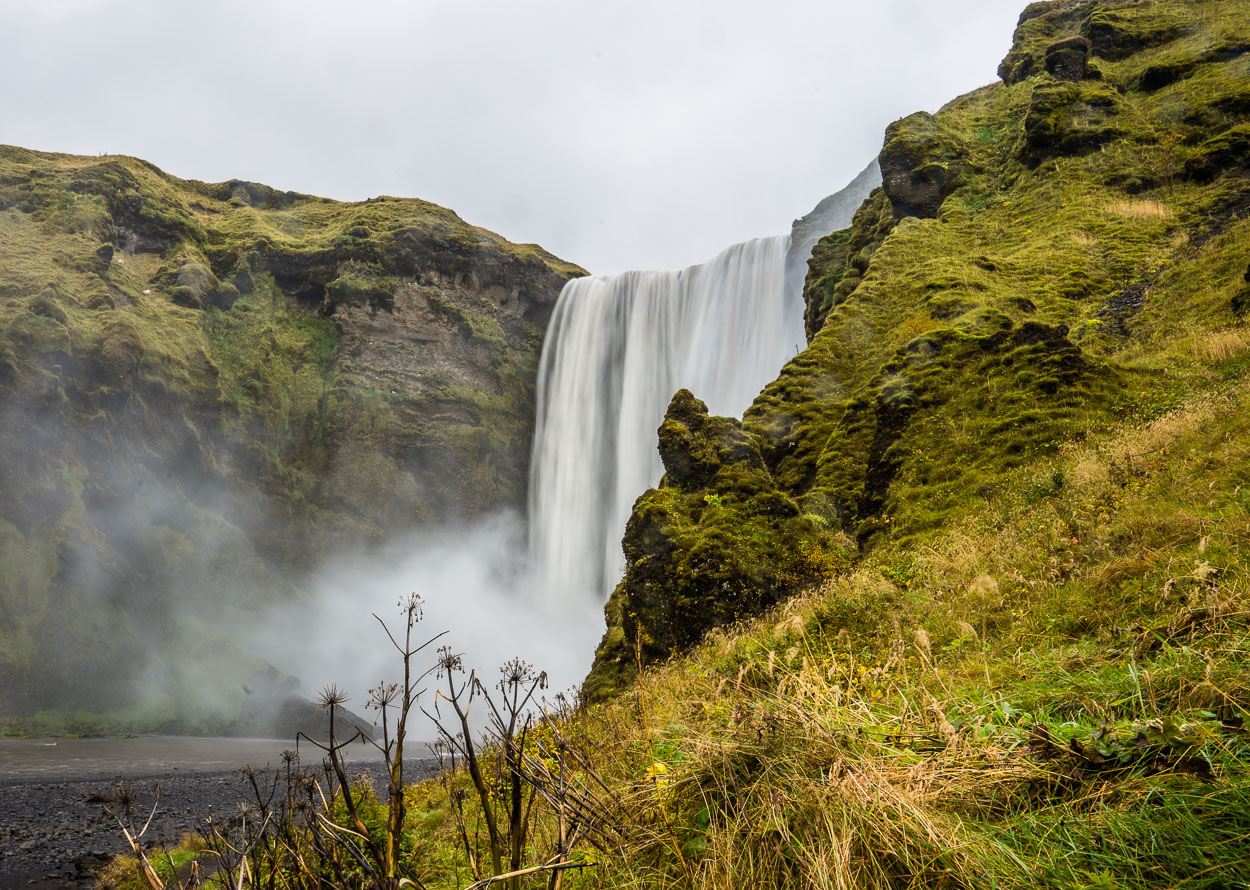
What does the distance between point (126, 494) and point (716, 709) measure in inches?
1660

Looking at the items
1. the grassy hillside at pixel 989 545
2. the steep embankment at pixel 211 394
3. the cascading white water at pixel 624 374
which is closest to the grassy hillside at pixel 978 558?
the grassy hillside at pixel 989 545

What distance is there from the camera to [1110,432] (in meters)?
8.19

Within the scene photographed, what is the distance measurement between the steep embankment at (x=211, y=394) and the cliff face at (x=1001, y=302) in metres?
30.3

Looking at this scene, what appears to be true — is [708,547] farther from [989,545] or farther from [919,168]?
[919,168]

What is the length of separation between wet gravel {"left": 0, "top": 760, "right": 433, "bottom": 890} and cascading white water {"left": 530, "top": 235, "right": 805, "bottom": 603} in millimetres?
24100

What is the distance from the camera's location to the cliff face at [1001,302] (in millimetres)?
9578

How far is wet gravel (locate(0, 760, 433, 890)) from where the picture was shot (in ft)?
33.9

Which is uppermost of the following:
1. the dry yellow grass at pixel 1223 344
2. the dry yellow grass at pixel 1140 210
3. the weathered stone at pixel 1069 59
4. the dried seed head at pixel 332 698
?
the weathered stone at pixel 1069 59

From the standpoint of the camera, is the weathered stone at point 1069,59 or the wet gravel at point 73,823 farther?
the weathered stone at point 1069,59

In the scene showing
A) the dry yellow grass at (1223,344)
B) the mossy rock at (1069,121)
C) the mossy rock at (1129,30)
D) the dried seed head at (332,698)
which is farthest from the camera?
the mossy rock at (1129,30)

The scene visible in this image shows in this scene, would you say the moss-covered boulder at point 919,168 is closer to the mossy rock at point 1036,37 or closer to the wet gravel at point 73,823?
the mossy rock at point 1036,37

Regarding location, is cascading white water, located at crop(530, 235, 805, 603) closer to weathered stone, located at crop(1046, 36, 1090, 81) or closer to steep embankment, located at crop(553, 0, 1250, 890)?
steep embankment, located at crop(553, 0, 1250, 890)

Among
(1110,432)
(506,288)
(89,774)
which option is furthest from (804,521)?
(506,288)

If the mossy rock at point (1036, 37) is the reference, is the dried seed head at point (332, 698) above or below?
below
